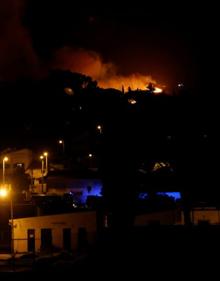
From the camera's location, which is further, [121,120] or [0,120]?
[0,120]

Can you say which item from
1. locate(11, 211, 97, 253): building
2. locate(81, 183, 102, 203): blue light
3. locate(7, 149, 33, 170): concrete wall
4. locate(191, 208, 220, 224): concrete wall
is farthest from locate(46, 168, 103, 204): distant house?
locate(191, 208, 220, 224): concrete wall

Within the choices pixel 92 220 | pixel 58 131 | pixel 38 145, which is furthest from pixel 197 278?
pixel 58 131

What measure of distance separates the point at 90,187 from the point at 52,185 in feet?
12.9

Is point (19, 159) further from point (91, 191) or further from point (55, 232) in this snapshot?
point (55, 232)

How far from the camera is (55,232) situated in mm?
34562

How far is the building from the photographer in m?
33.5

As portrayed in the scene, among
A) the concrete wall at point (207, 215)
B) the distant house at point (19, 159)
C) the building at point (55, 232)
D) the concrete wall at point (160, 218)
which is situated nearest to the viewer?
the concrete wall at point (207, 215)

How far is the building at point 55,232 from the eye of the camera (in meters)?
33.5

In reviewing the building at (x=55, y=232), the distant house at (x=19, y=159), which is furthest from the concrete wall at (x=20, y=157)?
the building at (x=55, y=232)

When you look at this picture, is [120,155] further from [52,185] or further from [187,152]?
[52,185]

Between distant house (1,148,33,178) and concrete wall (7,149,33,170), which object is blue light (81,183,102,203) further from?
concrete wall (7,149,33,170)

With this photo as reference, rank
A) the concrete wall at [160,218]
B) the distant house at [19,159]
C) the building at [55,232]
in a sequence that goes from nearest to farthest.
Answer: the concrete wall at [160,218]
the building at [55,232]
the distant house at [19,159]

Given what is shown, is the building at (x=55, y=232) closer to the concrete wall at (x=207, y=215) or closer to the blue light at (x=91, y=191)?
the concrete wall at (x=207, y=215)

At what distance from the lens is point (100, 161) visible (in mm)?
31219
